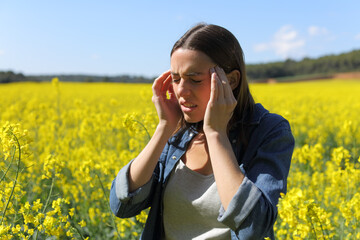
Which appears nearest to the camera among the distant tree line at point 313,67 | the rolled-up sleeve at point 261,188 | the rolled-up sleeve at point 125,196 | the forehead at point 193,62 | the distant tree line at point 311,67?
the rolled-up sleeve at point 261,188

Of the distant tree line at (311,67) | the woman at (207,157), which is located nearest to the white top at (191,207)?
the woman at (207,157)

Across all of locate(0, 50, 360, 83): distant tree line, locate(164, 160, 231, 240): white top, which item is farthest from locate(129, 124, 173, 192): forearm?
locate(0, 50, 360, 83): distant tree line

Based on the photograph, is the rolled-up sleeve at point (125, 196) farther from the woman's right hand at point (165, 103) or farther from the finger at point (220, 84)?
the finger at point (220, 84)

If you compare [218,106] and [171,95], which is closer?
[218,106]

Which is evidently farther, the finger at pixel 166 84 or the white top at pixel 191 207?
the finger at pixel 166 84

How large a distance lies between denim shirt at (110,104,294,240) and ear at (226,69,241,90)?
125mm

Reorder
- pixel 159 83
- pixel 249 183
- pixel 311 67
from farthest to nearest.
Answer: pixel 311 67 < pixel 159 83 < pixel 249 183

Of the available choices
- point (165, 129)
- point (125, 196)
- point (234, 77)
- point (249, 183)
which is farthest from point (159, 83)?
point (249, 183)

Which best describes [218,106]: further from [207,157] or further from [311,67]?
[311,67]

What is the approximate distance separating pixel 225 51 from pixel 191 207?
0.58 meters

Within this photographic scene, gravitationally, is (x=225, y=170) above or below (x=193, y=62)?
below

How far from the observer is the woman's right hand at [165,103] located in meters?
1.44

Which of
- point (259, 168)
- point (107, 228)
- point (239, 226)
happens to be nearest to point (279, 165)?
point (259, 168)

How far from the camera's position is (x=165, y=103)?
58.6 inches
